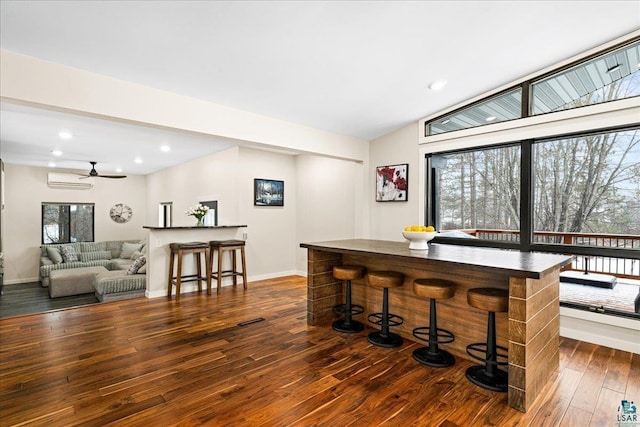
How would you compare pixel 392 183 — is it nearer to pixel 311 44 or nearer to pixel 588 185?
pixel 588 185

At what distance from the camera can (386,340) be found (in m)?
3.16

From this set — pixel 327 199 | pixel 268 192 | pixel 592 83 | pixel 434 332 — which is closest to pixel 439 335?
pixel 434 332

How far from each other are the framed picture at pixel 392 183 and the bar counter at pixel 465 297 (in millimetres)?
1589

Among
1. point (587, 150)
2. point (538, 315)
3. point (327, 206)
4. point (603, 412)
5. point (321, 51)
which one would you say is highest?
point (321, 51)

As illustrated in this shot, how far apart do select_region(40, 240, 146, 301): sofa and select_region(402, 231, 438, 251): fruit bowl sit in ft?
14.1

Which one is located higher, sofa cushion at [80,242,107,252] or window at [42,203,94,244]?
window at [42,203,94,244]

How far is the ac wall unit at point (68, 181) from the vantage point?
7.85 m

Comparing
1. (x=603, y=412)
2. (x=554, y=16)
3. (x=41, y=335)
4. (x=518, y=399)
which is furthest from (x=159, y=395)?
(x=554, y=16)

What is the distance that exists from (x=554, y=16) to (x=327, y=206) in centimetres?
422

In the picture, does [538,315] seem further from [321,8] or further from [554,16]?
[321,8]

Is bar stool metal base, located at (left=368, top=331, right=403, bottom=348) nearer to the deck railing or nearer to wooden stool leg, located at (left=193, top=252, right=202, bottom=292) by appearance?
the deck railing

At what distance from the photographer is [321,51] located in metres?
2.90

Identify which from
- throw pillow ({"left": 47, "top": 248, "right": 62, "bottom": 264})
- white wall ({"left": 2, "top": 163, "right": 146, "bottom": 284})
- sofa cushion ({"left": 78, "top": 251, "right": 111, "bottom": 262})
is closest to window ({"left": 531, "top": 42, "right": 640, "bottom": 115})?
sofa cushion ({"left": 78, "top": 251, "right": 111, "bottom": 262})

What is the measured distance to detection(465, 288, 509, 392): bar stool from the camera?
2373 mm
